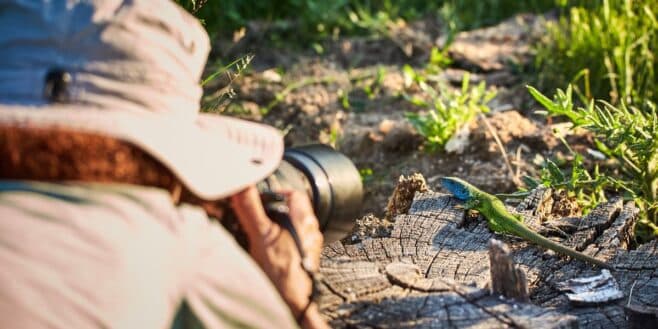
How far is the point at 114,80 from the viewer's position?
1.81 metres

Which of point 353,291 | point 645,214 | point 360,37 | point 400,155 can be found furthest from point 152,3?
point 360,37

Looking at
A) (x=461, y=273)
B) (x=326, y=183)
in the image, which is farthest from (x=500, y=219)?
(x=326, y=183)

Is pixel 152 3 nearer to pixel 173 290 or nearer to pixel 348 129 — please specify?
pixel 173 290

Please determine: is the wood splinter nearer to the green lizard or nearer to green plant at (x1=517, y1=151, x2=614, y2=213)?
the green lizard

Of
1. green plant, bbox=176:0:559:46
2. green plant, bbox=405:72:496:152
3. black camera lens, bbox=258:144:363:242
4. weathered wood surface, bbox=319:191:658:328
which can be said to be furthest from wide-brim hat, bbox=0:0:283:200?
green plant, bbox=176:0:559:46

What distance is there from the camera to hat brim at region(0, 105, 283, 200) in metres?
1.75

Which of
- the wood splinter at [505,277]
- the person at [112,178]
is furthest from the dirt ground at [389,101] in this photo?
the person at [112,178]

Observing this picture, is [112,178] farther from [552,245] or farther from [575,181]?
[575,181]

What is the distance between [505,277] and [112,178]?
0.95 meters

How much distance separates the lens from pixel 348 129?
4281mm

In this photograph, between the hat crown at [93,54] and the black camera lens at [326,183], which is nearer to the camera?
the hat crown at [93,54]

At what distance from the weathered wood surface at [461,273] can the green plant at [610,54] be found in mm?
1235

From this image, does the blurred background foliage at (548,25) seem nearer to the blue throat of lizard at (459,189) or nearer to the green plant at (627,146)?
the green plant at (627,146)

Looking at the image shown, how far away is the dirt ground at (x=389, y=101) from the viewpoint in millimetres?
3965
